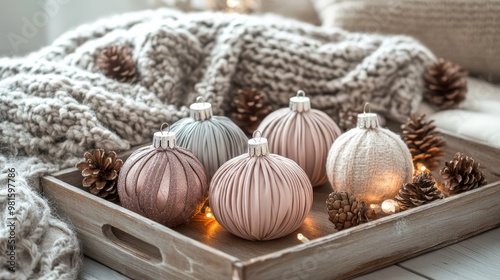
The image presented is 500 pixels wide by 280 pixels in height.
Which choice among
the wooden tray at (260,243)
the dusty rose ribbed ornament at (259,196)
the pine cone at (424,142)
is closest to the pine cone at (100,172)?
the wooden tray at (260,243)

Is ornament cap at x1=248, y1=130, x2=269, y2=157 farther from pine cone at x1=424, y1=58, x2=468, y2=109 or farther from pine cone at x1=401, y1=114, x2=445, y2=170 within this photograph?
pine cone at x1=424, y1=58, x2=468, y2=109

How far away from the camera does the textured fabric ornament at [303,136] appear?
0.94m

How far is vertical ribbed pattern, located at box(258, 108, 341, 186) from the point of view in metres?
0.94

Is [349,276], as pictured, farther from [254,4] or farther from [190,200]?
[254,4]

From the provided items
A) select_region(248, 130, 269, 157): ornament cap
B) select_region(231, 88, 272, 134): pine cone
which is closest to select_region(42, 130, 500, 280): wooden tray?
select_region(248, 130, 269, 157): ornament cap

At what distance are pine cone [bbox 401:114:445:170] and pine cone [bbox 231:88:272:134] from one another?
0.71 ft

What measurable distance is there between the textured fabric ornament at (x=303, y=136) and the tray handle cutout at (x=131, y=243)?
8.7 inches

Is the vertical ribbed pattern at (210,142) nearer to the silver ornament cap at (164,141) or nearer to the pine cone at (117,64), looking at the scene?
the silver ornament cap at (164,141)

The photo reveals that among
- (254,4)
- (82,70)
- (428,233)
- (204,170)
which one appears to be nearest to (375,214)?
(428,233)

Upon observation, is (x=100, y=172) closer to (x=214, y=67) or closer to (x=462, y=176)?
(x=214, y=67)

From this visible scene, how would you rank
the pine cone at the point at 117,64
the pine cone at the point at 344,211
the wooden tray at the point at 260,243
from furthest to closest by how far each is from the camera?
the pine cone at the point at 117,64 < the pine cone at the point at 344,211 < the wooden tray at the point at 260,243

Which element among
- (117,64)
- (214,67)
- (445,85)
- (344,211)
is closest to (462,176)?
(344,211)

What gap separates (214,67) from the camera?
1.07m

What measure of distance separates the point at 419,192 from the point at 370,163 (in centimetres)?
7
